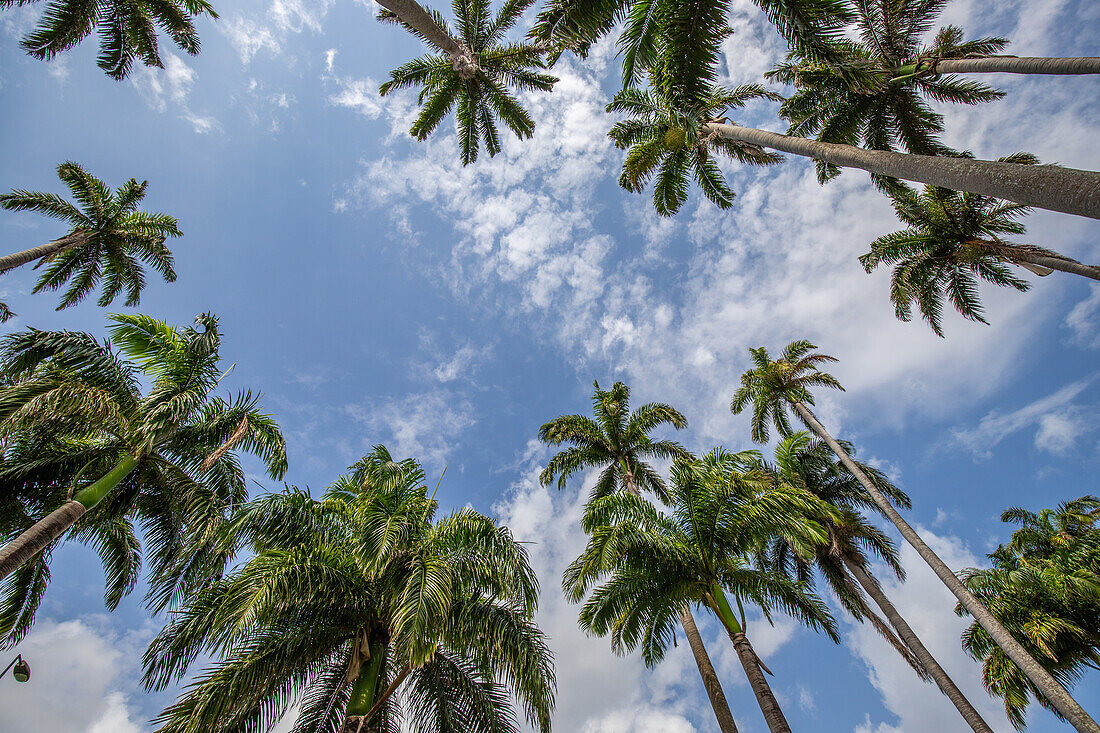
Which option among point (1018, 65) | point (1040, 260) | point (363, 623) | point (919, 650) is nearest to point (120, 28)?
point (363, 623)

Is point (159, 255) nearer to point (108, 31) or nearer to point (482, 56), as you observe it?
point (108, 31)

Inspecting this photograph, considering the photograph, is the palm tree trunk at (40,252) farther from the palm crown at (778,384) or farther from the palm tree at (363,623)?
the palm crown at (778,384)

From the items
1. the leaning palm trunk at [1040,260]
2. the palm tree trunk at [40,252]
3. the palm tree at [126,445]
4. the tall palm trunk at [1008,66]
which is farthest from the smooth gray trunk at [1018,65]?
the palm tree trunk at [40,252]

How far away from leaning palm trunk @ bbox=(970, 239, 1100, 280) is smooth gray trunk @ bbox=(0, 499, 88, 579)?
969 inches

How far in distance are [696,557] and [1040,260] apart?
1392 cm

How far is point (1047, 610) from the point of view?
52.1 feet

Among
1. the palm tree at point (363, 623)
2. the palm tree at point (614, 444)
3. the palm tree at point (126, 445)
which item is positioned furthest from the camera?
the palm tree at point (614, 444)

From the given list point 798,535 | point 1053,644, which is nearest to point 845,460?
point 1053,644

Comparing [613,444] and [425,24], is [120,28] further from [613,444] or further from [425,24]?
[613,444]

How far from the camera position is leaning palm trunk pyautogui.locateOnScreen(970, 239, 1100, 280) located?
11266 mm

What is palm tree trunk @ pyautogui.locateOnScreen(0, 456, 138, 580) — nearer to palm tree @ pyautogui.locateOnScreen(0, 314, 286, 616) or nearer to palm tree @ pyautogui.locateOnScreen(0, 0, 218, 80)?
palm tree @ pyautogui.locateOnScreen(0, 314, 286, 616)

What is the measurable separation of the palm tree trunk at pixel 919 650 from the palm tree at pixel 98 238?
107 ft

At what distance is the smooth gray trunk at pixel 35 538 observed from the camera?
698 centimetres

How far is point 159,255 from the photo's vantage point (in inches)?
679
